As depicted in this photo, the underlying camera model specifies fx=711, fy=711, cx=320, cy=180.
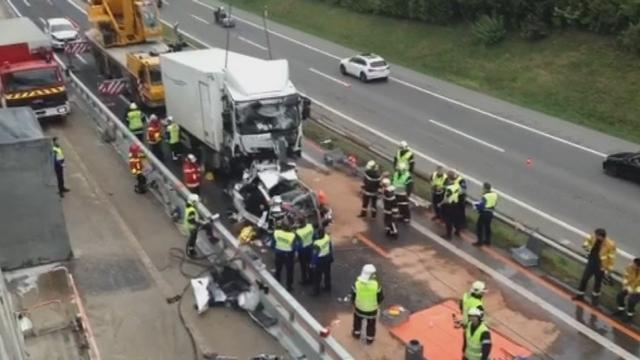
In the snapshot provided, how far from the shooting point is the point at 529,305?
43.1 ft

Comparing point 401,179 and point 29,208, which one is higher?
point 29,208

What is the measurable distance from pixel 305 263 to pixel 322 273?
399mm

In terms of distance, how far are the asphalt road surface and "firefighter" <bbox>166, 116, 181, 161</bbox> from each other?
6.82 metres

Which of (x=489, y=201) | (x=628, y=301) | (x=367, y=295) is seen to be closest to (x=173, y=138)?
(x=489, y=201)

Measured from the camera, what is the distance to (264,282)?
12141 mm

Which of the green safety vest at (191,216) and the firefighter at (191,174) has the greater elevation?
the green safety vest at (191,216)

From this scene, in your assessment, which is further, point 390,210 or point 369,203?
point 369,203

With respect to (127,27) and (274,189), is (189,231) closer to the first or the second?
(274,189)

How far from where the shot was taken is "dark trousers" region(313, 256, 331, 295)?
1314 cm

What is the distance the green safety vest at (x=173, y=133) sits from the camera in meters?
20.0

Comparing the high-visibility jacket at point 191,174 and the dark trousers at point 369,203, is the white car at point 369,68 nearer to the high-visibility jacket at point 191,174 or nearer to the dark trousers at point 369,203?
the high-visibility jacket at point 191,174

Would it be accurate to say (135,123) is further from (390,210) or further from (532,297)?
(532,297)

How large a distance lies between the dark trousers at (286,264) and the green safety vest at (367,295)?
2121 mm

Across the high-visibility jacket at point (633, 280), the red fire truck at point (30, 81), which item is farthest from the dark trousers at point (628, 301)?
the red fire truck at point (30, 81)
